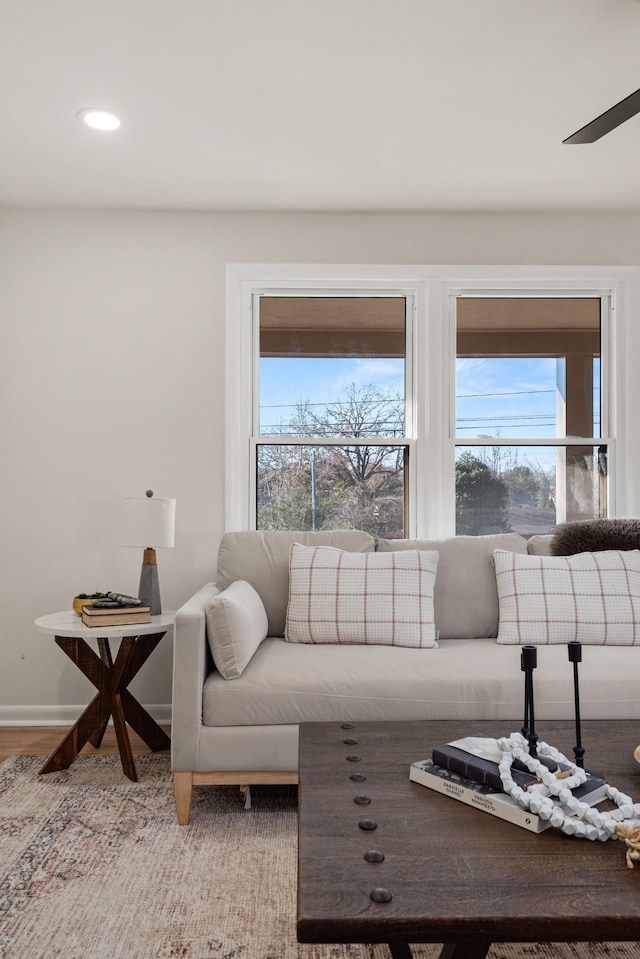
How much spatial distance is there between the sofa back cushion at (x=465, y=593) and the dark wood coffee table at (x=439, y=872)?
4.39ft

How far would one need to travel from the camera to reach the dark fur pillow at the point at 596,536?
10.1ft

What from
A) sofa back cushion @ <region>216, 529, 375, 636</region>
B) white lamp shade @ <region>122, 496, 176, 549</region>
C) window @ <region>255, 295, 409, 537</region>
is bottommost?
sofa back cushion @ <region>216, 529, 375, 636</region>

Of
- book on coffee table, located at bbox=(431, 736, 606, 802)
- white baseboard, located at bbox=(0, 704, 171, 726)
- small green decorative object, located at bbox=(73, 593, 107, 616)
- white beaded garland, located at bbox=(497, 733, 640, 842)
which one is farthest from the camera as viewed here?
white baseboard, located at bbox=(0, 704, 171, 726)

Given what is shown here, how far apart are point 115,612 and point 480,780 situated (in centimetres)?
184

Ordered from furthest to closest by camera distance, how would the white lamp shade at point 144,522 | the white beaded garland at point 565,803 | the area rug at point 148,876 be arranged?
the white lamp shade at point 144,522 < the area rug at point 148,876 < the white beaded garland at point 565,803

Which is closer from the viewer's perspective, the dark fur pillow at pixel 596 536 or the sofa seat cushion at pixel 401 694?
the sofa seat cushion at pixel 401 694

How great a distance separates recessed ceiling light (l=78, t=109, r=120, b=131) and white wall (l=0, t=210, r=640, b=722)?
2.73 ft

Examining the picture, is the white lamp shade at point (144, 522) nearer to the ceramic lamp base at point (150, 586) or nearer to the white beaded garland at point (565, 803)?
the ceramic lamp base at point (150, 586)

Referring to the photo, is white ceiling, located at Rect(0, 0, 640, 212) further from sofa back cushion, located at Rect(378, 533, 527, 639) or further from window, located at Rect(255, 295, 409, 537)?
sofa back cushion, located at Rect(378, 533, 527, 639)

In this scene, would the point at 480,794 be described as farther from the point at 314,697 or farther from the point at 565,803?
the point at 314,697

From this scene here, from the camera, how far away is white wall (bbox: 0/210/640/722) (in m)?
3.55

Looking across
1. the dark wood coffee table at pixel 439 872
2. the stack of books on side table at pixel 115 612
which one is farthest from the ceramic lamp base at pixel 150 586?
the dark wood coffee table at pixel 439 872

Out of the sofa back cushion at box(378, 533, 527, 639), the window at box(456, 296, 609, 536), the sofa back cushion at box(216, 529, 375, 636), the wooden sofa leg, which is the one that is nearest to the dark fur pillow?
the sofa back cushion at box(378, 533, 527, 639)

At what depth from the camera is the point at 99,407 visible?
3.59 meters
